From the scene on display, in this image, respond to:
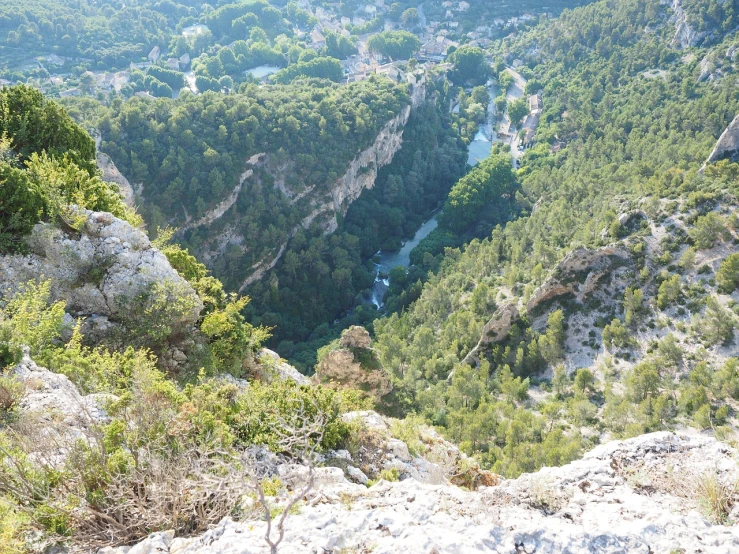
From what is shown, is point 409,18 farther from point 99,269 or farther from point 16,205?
point 16,205

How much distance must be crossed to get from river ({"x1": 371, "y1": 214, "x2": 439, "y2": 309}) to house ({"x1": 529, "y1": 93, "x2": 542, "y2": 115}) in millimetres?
40581

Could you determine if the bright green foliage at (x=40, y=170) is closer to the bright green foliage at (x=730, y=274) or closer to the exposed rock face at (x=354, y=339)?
the exposed rock face at (x=354, y=339)

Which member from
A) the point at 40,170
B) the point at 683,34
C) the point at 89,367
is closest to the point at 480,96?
the point at 683,34

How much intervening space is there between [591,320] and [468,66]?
106 meters

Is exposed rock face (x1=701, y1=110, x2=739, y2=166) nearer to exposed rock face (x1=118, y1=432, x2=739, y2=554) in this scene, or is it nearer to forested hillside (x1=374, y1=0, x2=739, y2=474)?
forested hillside (x1=374, y1=0, x2=739, y2=474)

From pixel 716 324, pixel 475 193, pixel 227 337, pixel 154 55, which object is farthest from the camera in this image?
pixel 154 55

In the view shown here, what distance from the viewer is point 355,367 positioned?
34969 millimetres

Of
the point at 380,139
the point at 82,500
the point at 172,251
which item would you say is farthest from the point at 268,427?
the point at 380,139

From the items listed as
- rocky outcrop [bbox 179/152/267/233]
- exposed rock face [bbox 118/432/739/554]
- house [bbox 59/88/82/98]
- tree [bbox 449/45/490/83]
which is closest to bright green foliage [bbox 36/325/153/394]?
exposed rock face [bbox 118/432/739/554]

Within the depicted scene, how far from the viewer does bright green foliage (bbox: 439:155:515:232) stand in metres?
83.7

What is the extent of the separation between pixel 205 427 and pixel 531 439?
26570mm

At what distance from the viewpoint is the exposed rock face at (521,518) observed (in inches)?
398

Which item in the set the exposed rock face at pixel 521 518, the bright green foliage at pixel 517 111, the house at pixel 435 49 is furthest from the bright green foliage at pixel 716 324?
the house at pixel 435 49

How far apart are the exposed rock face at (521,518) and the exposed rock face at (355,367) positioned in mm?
21274
